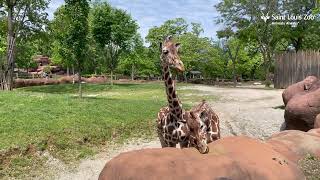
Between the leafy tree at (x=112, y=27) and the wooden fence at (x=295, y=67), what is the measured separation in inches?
583

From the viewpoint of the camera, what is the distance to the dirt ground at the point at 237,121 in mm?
11195

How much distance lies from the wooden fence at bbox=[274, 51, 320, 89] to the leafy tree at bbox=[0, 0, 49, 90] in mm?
17291

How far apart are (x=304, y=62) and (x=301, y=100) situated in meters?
15.7

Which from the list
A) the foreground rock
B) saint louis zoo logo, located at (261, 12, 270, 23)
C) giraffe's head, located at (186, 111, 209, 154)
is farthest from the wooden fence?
giraffe's head, located at (186, 111, 209, 154)

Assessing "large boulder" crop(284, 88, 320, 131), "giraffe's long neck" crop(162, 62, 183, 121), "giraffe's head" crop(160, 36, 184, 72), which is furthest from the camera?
"large boulder" crop(284, 88, 320, 131)

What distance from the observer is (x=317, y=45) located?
43781mm

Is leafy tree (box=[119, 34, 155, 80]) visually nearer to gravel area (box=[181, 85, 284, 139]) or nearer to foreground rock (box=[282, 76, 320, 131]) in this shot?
gravel area (box=[181, 85, 284, 139])

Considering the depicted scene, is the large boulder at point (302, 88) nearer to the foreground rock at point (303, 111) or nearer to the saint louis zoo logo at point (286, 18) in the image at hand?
the foreground rock at point (303, 111)

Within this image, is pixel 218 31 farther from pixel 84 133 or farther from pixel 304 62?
pixel 84 133

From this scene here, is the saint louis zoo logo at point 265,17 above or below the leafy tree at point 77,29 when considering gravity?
above

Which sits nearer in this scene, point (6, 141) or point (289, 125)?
point (6, 141)

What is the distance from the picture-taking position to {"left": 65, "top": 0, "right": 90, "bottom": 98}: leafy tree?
19.9 metres

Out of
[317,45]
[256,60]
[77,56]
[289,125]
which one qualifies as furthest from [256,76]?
[289,125]

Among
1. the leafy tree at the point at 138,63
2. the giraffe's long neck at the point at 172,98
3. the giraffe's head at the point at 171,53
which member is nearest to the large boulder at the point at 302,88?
the giraffe's long neck at the point at 172,98
